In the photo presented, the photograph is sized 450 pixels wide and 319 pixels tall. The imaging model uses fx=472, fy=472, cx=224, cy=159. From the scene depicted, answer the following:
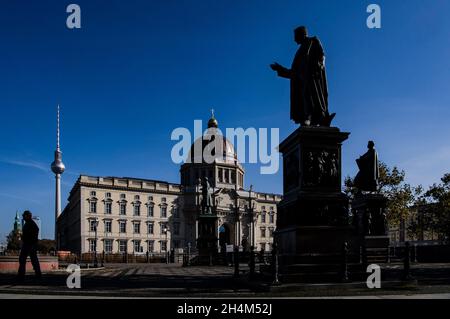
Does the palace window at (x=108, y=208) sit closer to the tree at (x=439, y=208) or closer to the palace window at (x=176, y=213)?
the palace window at (x=176, y=213)

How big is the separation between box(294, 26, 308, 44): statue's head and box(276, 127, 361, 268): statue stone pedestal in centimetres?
233

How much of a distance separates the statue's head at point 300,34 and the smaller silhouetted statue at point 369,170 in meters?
10.4

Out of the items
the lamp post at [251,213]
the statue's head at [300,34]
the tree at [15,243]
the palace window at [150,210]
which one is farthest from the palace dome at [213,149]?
the statue's head at [300,34]

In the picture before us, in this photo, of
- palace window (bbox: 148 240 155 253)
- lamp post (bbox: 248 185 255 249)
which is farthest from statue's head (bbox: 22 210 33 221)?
lamp post (bbox: 248 185 255 249)

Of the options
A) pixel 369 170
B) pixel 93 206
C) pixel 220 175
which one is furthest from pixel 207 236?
pixel 220 175

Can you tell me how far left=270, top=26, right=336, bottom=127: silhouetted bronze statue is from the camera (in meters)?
10.2

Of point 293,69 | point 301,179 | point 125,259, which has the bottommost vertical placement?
point 125,259

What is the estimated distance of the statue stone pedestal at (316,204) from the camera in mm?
9211

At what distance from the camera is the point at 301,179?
31.2 ft

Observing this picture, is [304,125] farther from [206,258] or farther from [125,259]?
[125,259]

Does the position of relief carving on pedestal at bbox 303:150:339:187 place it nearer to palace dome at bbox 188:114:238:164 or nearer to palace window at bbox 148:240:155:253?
palace window at bbox 148:240:155:253
